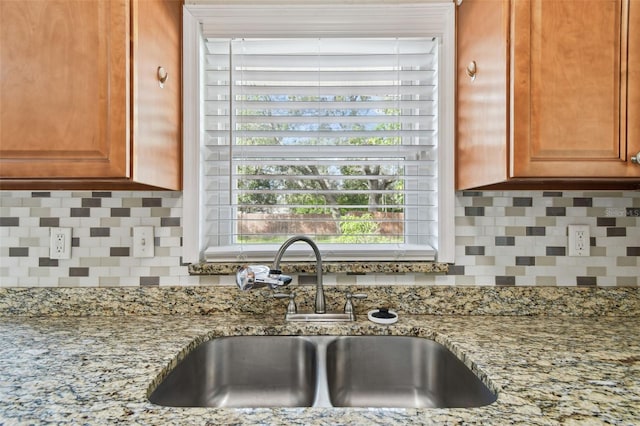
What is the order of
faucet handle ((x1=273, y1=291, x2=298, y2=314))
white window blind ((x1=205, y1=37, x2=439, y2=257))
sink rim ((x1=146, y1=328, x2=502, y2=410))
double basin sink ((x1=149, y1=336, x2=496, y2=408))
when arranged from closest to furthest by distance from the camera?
sink rim ((x1=146, y1=328, x2=502, y2=410)) < double basin sink ((x1=149, y1=336, x2=496, y2=408)) < faucet handle ((x1=273, y1=291, x2=298, y2=314)) < white window blind ((x1=205, y1=37, x2=439, y2=257))

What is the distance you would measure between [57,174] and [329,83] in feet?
3.38

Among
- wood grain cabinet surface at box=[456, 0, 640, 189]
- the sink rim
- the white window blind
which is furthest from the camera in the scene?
the white window blind

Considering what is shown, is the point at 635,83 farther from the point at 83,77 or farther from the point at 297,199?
the point at 83,77

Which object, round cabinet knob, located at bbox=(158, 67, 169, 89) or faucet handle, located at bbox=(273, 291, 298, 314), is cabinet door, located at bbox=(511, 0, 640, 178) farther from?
round cabinet knob, located at bbox=(158, 67, 169, 89)

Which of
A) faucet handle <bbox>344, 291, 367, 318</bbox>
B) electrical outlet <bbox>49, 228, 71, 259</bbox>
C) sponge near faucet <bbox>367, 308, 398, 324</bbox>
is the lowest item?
sponge near faucet <bbox>367, 308, 398, 324</bbox>

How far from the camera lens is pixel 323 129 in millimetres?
1485

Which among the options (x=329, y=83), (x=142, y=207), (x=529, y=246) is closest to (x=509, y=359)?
(x=529, y=246)

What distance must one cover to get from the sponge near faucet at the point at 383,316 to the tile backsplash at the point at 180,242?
0.42 feet

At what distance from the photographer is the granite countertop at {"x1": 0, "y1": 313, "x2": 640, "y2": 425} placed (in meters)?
0.69

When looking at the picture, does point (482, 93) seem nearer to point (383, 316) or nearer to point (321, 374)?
point (383, 316)

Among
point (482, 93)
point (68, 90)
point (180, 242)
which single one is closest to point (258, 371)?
point (180, 242)

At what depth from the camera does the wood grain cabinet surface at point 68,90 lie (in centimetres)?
100

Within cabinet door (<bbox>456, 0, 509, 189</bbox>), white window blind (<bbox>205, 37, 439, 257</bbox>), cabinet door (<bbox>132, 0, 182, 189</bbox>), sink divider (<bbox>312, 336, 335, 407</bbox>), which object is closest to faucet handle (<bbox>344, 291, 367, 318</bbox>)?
sink divider (<bbox>312, 336, 335, 407</bbox>)

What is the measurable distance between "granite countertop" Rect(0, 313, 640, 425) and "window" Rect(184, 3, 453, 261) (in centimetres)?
31
